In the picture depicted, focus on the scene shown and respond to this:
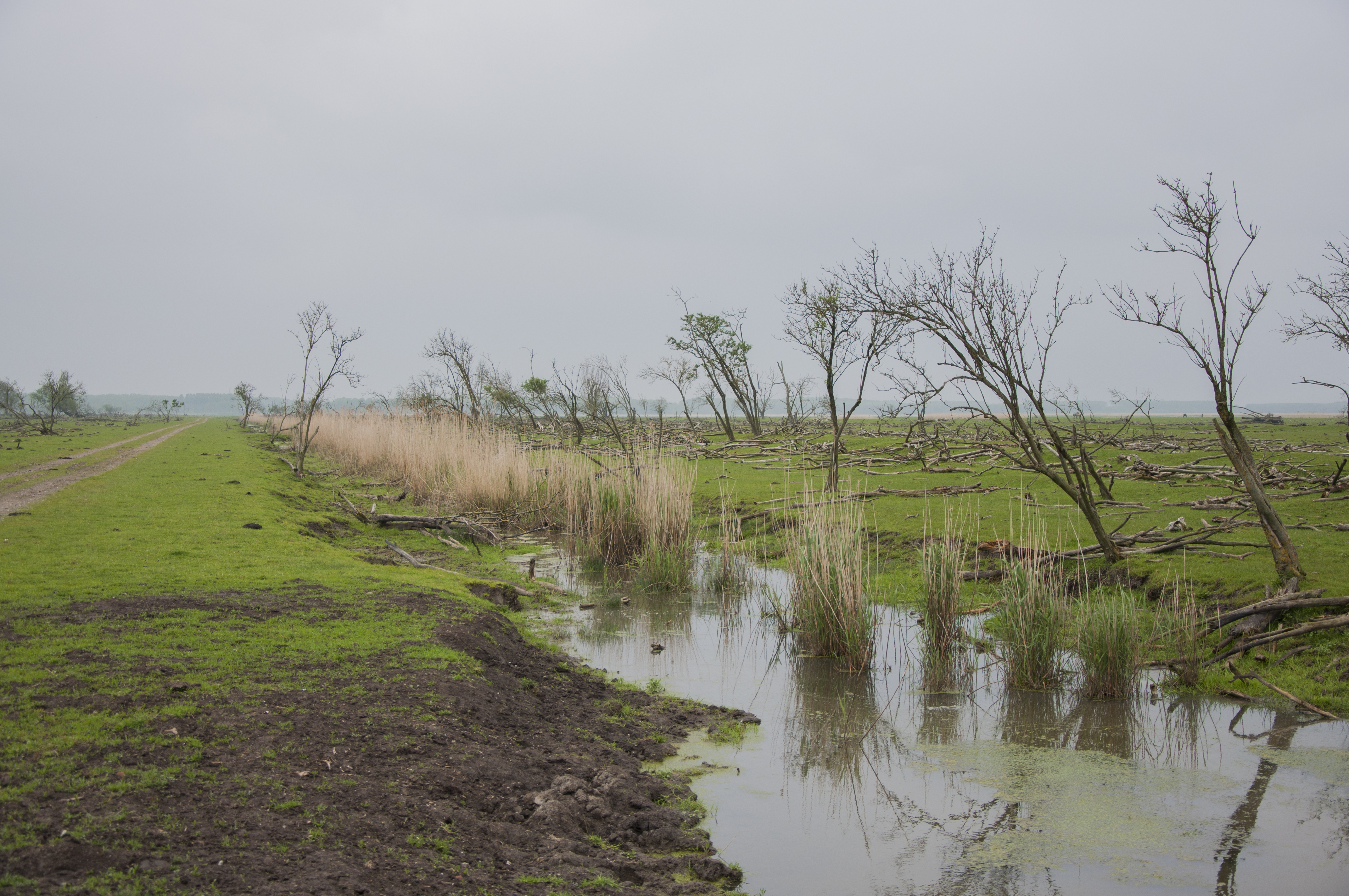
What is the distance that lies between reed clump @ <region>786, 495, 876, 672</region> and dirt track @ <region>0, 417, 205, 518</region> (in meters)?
11.2

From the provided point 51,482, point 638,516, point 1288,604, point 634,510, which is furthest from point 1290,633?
point 51,482

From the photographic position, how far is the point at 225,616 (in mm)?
5848

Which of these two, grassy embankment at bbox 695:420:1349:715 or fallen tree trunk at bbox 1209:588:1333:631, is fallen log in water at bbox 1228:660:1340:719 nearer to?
grassy embankment at bbox 695:420:1349:715

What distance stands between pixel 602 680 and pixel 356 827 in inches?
138

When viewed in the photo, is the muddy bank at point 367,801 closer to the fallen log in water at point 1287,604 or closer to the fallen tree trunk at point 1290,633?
the fallen tree trunk at point 1290,633

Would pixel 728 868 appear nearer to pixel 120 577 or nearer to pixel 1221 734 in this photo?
pixel 1221 734

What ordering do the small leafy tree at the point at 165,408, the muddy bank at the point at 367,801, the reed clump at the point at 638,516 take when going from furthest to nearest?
1. the small leafy tree at the point at 165,408
2. the reed clump at the point at 638,516
3. the muddy bank at the point at 367,801

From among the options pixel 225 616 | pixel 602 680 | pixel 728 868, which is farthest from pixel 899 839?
pixel 225 616

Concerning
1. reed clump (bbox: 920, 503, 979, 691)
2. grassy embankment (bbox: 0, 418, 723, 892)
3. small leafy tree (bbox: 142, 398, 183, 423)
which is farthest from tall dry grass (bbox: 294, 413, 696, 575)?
small leafy tree (bbox: 142, 398, 183, 423)

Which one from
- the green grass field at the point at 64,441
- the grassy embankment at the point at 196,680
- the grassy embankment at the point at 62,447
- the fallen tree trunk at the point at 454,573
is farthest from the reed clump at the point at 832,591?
the green grass field at the point at 64,441

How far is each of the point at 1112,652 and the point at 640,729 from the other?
3764mm

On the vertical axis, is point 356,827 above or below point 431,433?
below

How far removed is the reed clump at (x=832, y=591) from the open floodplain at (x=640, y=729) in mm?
145

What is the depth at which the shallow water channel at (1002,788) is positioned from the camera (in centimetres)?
370
